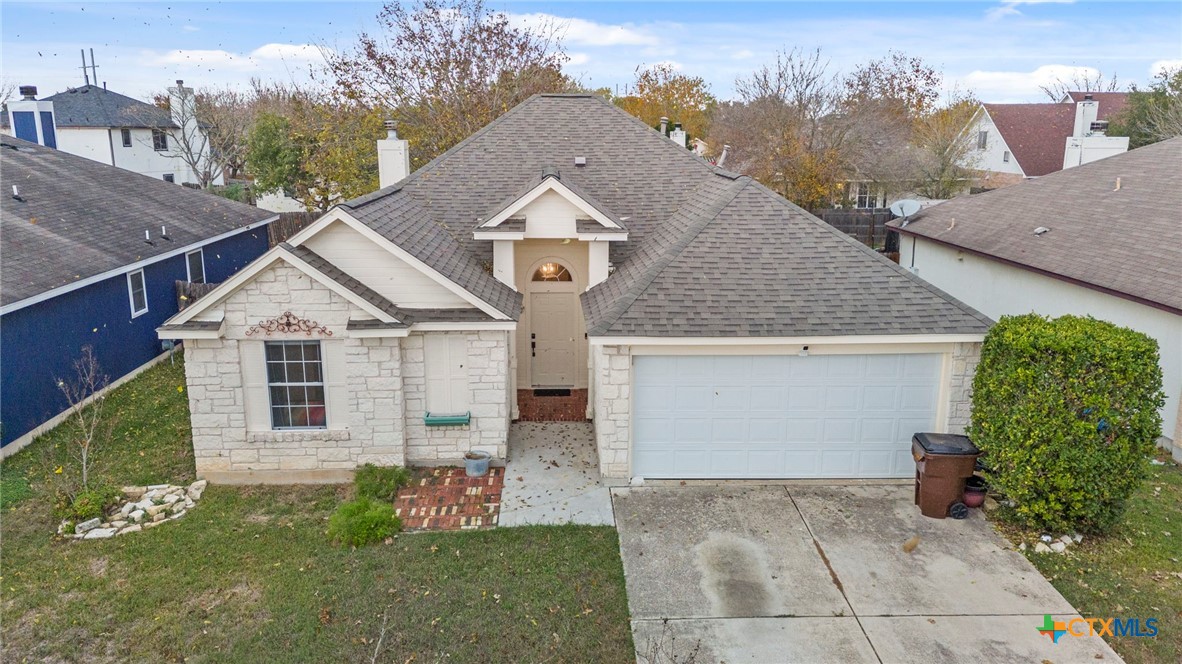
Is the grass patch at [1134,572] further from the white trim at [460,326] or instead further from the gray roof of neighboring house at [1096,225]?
the white trim at [460,326]

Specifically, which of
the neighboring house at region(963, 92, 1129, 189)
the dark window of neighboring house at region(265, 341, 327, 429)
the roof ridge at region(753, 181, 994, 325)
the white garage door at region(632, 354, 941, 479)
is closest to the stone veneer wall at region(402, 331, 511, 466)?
the dark window of neighboring house at region(265, 341, 327, 429)

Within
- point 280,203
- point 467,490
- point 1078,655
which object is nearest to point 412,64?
point 280,203

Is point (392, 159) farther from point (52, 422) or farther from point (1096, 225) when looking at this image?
point (1096, 225)

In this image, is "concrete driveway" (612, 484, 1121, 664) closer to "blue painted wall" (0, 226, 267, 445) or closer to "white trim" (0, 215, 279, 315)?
"blue painted wall" (0, 226, 267, 445)

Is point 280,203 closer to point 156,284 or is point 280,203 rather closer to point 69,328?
point 156,284

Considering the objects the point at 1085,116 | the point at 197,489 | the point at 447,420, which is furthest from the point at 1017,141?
the point at 197,489

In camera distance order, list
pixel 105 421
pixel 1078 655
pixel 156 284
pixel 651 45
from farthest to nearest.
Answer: pixel 651 45, pixel 156 284, pixel 105 421, pixel 1078 655

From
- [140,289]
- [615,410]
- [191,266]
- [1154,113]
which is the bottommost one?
[615,410]
